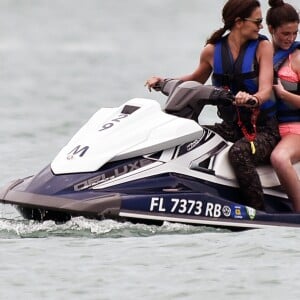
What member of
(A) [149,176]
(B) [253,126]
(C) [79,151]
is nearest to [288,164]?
(B) [253,126]

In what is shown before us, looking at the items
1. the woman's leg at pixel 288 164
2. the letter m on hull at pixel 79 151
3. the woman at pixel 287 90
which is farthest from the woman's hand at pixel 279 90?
the letter m on hull at pixel 79 151

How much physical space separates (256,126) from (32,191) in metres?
1.55

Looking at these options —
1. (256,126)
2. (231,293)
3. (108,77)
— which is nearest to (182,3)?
(108,77)

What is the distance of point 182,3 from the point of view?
1006 inches

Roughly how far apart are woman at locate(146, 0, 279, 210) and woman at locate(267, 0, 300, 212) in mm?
90

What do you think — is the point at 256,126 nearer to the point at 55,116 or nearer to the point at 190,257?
the point at 190,257

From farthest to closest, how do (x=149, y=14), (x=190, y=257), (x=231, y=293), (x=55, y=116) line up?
(x=149, y=14)
(x=55, y=116)
(x=190, y=257)
(x=231, y=293)

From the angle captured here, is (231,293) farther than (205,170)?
No

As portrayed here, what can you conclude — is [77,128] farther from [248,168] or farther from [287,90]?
[248,168]

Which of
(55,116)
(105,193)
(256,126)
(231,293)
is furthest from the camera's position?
(55,116)

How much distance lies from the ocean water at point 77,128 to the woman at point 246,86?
0.43m

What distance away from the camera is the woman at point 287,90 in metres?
9.16

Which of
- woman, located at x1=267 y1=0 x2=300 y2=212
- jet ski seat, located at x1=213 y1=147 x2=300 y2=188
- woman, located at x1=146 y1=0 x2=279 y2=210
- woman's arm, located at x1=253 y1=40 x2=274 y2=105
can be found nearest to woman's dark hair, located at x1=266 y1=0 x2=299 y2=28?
woman, located at x1=267 y1=0 x2=300 y2=212

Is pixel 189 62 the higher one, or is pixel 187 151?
pixel 187 151
